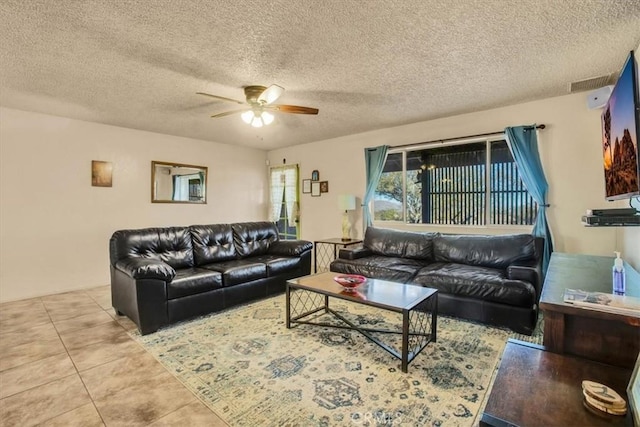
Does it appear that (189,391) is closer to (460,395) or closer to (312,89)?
(460,395)

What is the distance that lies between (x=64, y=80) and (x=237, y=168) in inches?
135

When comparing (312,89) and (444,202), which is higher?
(312,89)

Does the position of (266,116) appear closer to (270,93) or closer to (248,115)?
(248,115)

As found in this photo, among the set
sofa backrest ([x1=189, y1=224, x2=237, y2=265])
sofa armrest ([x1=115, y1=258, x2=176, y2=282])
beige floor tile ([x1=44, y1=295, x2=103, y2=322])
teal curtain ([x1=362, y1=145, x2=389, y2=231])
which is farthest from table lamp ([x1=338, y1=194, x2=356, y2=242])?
beige floor tile ([x1=44, y1=295, x2=103, y2=322])

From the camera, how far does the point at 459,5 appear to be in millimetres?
1863

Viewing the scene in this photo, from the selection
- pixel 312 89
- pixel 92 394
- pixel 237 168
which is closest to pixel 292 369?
pixel 92 394

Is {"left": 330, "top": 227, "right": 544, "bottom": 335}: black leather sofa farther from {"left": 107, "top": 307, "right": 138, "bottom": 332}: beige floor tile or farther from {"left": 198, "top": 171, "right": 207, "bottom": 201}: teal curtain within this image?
{"left": 198, "top": 171, "right": 207, "bottom": 201}: teal curtain

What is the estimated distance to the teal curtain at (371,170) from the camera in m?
4.88

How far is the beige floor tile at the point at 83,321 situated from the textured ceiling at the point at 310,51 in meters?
2.40

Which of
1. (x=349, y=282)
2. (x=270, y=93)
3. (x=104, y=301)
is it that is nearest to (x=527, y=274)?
(x=349, y=282)

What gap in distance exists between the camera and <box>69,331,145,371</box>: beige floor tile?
2334mm

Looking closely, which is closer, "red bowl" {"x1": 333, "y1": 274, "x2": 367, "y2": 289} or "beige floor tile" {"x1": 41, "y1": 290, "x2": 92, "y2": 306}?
"red bowl" {"x1": 333, "y1": 274, "x2": 367, "y2": 289}

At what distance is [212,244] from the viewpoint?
4051 mm

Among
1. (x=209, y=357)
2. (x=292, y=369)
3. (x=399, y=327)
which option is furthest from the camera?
(x=399, y=327)
